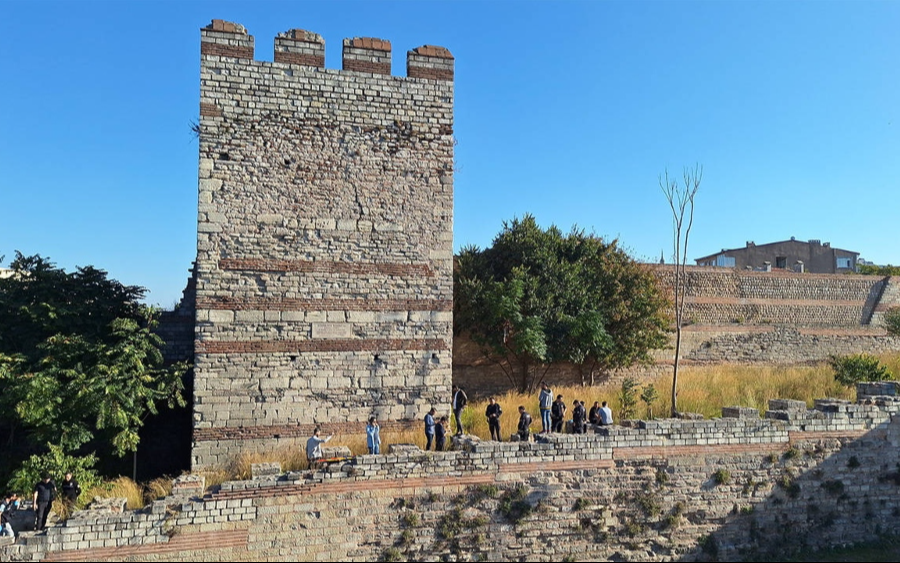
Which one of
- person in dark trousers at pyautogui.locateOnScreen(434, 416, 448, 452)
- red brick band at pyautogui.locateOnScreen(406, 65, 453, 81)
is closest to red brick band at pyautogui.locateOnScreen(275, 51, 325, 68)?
red brick band at pyautogui.locateOnScreen(406, 65, 453, 81)

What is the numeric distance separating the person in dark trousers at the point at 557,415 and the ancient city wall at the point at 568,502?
116 centimetres

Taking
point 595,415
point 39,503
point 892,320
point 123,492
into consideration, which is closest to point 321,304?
point 123,492

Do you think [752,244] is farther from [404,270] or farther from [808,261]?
[404,270]

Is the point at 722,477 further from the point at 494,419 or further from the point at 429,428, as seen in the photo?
the point at 429,428

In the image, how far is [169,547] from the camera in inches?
317

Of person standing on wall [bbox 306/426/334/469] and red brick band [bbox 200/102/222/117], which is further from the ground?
red brick band [bbox 200/102/222/117]

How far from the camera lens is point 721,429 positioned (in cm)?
1028

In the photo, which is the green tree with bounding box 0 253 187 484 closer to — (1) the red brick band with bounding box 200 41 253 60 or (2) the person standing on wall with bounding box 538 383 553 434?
(1) the red brick band with bounding box 200 41 253 60

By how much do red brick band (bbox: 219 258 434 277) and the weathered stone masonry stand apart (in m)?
0.02

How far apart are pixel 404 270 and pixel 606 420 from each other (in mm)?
4686

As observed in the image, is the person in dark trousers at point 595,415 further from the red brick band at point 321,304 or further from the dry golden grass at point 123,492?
the dry golden grass at point 123,492

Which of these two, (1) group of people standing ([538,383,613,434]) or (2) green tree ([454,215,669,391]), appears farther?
(2) green tree ([454,215,669,391])

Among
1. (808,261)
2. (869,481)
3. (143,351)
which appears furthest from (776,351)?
(143,351)

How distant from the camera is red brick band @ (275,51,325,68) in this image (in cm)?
1048
